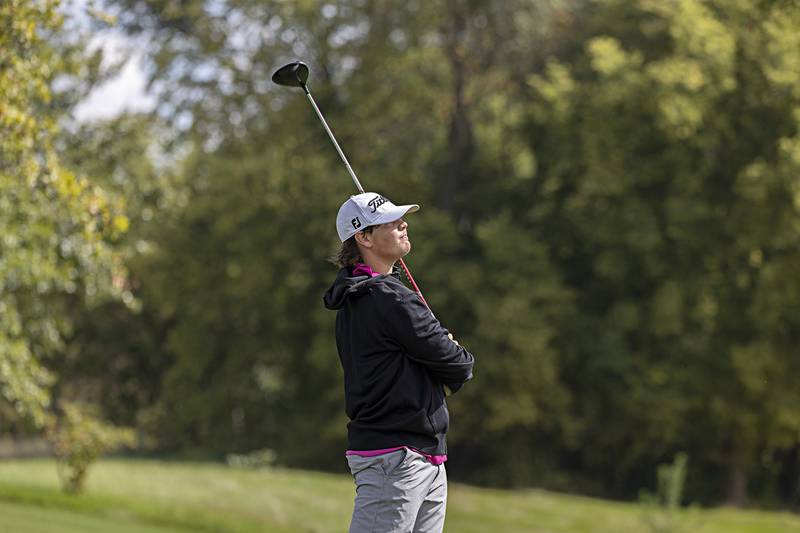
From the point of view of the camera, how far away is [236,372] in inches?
1266

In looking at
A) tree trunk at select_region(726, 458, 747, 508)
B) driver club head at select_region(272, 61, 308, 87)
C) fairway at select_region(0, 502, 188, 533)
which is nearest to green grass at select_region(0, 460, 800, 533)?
fairway at select_region(0, 502, 188, 533)

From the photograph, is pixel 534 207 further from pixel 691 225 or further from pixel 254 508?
pixel 254 508

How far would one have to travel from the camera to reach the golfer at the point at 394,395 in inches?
179

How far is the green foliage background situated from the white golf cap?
63.3 feet

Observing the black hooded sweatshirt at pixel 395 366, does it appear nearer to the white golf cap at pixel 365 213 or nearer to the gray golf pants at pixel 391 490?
the gray golf pants at pixel 391 490

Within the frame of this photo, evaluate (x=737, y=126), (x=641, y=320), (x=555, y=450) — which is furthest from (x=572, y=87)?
(x=555, y=450)

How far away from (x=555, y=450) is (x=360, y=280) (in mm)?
24895

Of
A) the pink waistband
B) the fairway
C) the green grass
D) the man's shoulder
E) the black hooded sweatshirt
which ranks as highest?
the man's shoulder

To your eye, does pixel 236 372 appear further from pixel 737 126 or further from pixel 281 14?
pixel 737 126

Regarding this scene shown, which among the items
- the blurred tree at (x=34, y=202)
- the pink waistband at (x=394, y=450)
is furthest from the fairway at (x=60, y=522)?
the pink waistband at (x=394, y=450)

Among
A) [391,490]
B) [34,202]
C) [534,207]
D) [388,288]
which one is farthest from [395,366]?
[534,207]

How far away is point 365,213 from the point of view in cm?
478

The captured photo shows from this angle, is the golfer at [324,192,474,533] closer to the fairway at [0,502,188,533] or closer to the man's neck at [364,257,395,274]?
the man's neck at [364,257,395,274]

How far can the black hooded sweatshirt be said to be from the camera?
452 cm
